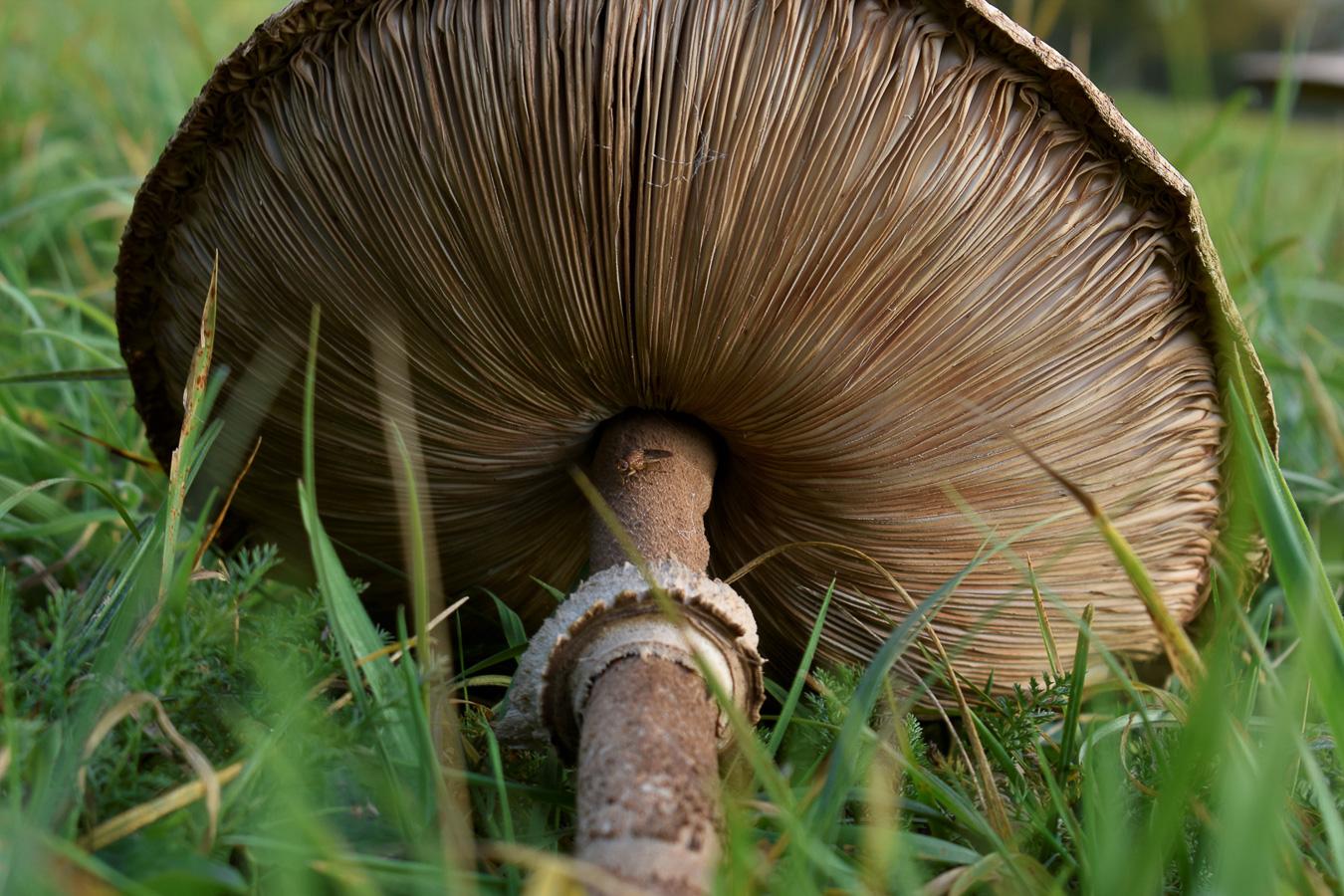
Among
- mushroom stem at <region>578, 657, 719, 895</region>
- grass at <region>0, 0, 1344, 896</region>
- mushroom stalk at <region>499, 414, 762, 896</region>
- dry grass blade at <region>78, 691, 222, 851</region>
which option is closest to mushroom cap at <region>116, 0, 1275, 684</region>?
mushroom stalk at <region>499, 414, 762, 896</region>

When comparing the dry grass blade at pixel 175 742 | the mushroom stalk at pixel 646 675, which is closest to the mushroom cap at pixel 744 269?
the mushroom stalk at pixel 646 675

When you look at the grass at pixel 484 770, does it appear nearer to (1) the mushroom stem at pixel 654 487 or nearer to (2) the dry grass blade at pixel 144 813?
(2) the dry grass blade at pixel 144 813

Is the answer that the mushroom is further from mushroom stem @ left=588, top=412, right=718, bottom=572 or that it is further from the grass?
the grass

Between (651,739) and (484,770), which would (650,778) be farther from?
(484,770)

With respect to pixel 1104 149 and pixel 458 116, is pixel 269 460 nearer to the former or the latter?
pixel 458 116

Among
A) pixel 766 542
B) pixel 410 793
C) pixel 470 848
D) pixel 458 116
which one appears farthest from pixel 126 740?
pixel 766 542

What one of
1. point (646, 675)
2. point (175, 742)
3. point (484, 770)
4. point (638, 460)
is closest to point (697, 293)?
point (638, 460)
